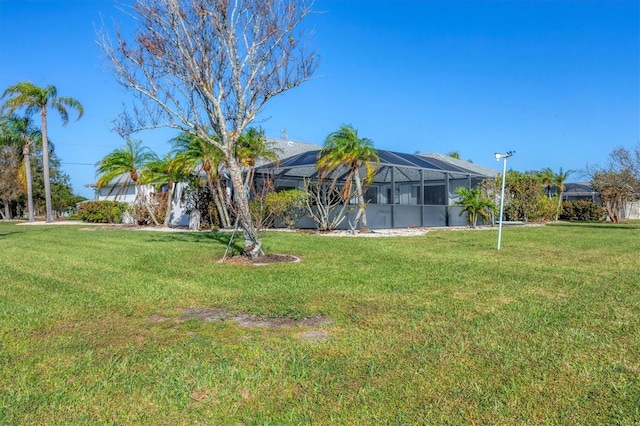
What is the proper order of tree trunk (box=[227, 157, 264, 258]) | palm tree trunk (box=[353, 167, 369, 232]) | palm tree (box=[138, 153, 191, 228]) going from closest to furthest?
tree trunk (box=[227, 157, 264, 258])
palm tree trunk (box=[353, 167, 369, 232])
palm tree (box=[138, 153, 191, 228])

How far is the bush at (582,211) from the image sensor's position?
100 ft

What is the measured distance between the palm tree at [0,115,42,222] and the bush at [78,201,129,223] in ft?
14.9

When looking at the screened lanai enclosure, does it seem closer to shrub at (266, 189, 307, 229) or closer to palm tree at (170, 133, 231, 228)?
shrub at (266, 189, 307, 229)

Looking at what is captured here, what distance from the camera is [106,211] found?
86.1ft

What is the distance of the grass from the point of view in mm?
Result: 2982

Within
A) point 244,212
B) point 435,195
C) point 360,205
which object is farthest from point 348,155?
point 435,195

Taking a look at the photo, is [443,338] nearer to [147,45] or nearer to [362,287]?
[362,287]

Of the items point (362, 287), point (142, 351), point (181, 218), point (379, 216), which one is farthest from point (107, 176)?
point (142, 351)

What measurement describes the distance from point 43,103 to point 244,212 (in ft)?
77.7

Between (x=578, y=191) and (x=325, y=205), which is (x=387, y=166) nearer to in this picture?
(x=325, y=205)

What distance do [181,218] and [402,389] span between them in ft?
69.5

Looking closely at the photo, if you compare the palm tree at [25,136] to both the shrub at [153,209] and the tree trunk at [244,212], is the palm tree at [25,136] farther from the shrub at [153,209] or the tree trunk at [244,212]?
the tree trunk at [244,212]

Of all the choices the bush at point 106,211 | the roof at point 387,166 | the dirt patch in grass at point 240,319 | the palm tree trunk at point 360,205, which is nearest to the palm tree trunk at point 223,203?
the roof at point 387,166

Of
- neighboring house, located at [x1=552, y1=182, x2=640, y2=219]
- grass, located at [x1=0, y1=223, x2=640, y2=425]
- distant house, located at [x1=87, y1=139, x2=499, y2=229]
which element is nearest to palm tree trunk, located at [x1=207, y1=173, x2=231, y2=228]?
distant house, located at [x1=87, y1=139, x2=499, y2=229]
